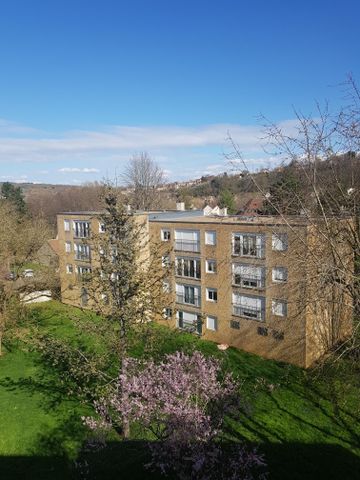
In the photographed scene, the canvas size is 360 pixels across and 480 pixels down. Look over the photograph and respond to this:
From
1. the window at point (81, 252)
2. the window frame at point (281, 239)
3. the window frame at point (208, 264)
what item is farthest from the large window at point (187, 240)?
the window at point (81, 252)

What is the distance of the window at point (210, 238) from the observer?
26125mm

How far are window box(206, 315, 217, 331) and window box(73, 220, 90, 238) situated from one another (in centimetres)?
1324

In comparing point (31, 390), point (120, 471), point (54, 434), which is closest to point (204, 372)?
point (120, 471)

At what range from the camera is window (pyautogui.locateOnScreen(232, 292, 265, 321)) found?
24.3 m

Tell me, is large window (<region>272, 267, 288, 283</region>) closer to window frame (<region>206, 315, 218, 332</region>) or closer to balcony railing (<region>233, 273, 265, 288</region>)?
balcony railing (<region>233, 273, 265, 288</region>)

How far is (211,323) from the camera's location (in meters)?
27.2

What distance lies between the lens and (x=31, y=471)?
46.5 feet

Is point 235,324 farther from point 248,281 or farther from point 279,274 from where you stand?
point 279,274

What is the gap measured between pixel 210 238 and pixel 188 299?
187 inches

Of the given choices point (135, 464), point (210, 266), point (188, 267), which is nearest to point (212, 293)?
point (210, 266)

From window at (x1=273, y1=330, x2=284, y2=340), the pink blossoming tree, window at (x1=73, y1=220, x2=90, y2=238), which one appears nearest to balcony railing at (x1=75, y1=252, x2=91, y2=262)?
window at (x1=73, y1=220, x2=90, y2=238)

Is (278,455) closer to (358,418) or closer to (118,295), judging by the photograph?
(358,418)

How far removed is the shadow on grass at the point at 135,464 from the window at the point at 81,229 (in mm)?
21597

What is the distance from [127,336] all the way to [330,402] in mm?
9767
